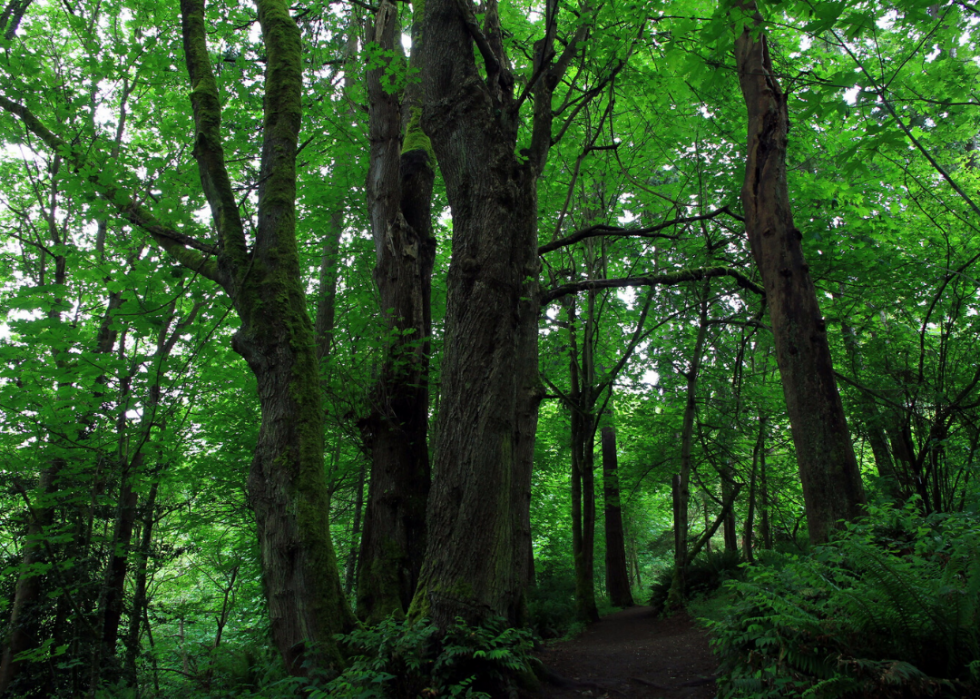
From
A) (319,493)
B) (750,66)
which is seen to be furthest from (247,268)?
(750,66)

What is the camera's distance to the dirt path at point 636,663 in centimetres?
459

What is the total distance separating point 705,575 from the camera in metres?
9.91

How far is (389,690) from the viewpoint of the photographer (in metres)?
3.40

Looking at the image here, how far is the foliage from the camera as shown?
3.26 meters

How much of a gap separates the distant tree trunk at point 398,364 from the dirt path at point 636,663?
1.77 meters

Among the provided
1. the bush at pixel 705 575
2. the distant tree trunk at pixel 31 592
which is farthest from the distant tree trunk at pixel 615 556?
the distant tree trunk at pixel 31 592

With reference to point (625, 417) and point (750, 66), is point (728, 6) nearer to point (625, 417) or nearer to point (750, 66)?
point (750, 66)

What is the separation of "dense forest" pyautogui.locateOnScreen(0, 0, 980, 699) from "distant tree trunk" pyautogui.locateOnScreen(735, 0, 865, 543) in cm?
3

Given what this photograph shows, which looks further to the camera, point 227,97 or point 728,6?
point 227,97

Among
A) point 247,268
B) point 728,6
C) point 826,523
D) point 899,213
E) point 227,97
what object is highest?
point 227,97

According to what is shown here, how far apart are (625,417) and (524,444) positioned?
7.01 meters

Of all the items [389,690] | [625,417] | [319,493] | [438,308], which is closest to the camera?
[389,690]

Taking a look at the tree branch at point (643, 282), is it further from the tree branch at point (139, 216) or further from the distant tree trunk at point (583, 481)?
the tree branch at point (139, 216)

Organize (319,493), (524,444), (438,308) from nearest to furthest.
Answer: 1. (319,493)
2. (524,444)
3. (438,308)
